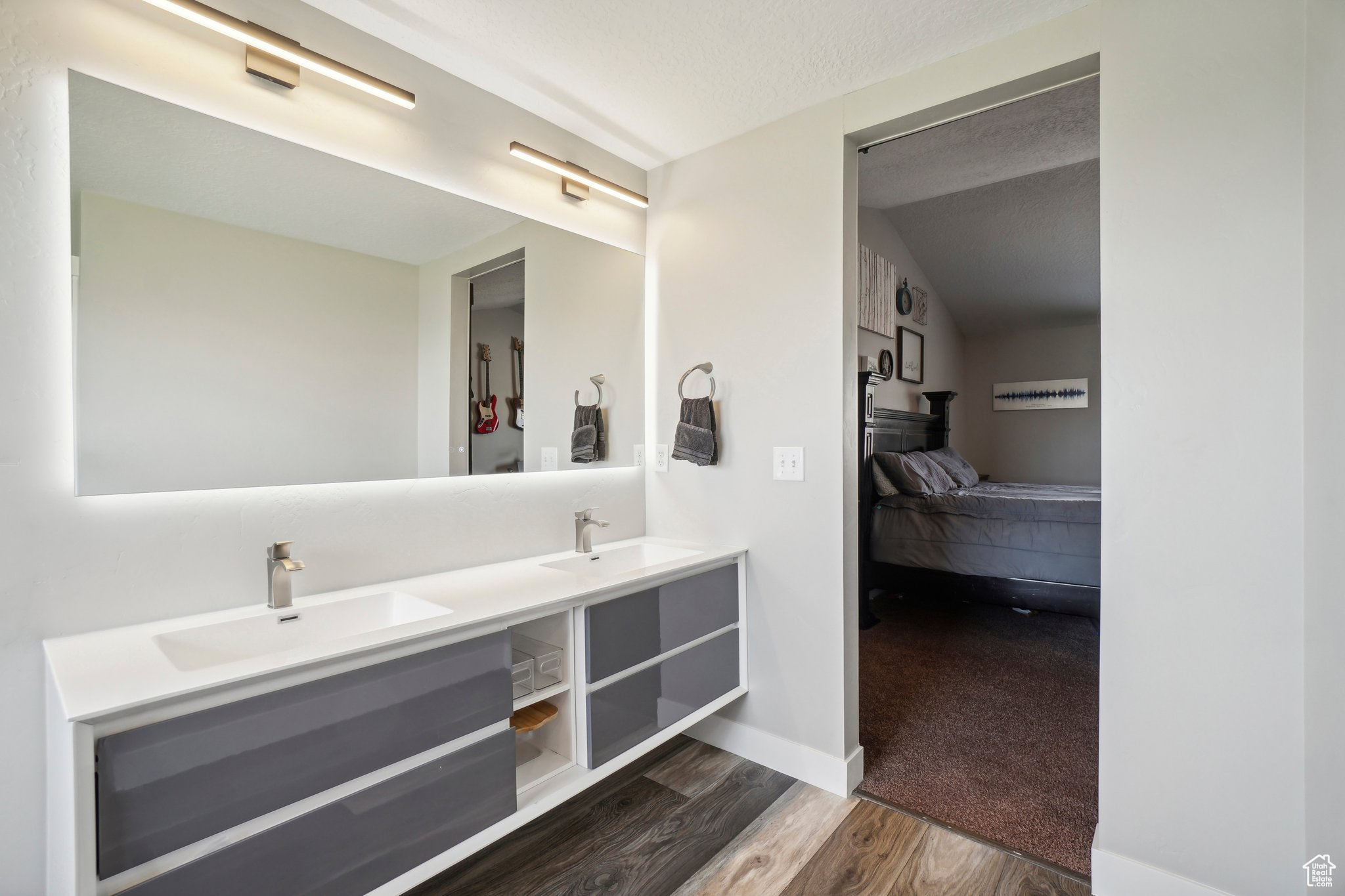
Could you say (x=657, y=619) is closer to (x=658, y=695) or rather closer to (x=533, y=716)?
(x=658, y=695)

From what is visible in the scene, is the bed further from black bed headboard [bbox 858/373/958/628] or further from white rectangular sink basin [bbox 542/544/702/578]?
white rectangular sink basin [bbox 542/544/702/578]

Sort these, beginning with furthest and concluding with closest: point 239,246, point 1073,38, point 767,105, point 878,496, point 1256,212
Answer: point 878,496
point 767,105
point 1073,38
point 239,246
point 1256,212

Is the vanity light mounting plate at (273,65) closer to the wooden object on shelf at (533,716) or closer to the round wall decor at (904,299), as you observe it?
the wooden object on shelf at (533,716)

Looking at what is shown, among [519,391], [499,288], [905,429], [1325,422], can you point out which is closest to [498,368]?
[519,391]

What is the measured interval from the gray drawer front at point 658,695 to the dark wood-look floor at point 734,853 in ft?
0.98

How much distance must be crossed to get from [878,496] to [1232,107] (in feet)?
9.08

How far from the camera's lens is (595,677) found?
1755 millimetres

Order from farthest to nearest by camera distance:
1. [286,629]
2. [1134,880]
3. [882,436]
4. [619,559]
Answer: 1. [882,436]
2. [619,559]
3. [1134,880]
4. [286,629]

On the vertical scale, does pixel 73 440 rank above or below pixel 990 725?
above

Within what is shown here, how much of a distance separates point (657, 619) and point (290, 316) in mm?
1317

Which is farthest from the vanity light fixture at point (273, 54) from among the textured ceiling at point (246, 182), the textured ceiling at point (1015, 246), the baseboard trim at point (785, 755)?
the textured ceiling at point (1015, 246)

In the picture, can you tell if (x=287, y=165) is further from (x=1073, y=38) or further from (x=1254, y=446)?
(x=1254, y=446)

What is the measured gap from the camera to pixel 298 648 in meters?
1.27

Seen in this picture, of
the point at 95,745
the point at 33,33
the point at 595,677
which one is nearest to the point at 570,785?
the point at 595,677
